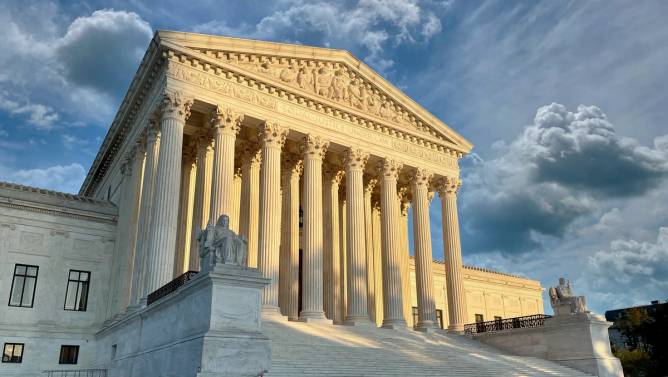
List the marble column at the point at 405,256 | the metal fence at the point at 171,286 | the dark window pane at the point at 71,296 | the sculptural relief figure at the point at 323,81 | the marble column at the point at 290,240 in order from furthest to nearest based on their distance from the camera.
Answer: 1. the marble column at the point at 405,256
2. the sculptural relief figure at the point at 323,81
3. the marble column at the point at 290,240
4. the dark window pane at the point at 71,296
5. the metal fence at the point at 171,286

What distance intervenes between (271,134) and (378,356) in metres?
13.7

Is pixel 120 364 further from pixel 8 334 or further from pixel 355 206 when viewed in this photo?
pixel 355 206

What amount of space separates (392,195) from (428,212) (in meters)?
3.47

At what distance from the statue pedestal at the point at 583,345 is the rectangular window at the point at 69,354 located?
2415 cm

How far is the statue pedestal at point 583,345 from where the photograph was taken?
86.2ft

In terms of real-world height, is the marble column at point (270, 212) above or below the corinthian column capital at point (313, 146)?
below

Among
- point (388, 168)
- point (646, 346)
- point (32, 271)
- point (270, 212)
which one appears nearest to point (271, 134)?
point (270, 212)

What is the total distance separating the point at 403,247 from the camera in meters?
39.8

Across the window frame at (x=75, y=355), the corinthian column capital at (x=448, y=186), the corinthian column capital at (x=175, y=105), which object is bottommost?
the window frame at (x=75, y=355)

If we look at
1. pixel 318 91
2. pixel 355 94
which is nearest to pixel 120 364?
pixel 318 91

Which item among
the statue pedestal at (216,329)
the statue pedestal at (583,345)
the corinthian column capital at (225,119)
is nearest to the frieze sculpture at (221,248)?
the statue pedestal at (216,329)

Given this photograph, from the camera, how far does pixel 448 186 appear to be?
38.6 metres

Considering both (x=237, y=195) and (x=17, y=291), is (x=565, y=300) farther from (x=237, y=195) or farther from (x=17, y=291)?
(x=17, y=291)

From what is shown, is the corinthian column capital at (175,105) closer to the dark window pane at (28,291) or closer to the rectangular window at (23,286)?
the rectangular window at (23,286)
